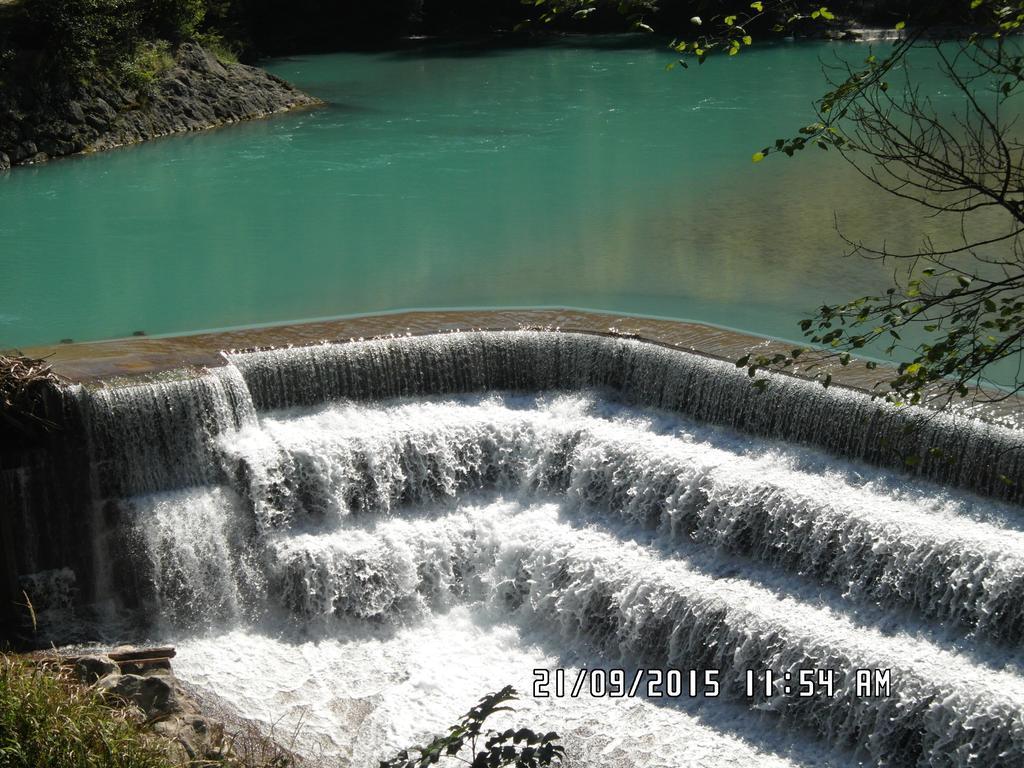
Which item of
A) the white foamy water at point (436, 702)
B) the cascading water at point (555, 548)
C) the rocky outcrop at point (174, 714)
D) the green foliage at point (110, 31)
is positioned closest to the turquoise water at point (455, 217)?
the green foliage at point (110, 31)

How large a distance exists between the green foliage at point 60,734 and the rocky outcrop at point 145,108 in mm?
13718

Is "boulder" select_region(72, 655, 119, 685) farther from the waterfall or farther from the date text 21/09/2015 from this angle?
the waterfall

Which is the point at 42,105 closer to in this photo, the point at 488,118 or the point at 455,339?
the point at 488,118

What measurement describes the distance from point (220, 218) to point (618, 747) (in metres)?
9.53

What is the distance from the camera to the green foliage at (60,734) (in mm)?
4316

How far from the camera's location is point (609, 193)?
1472 centimetres

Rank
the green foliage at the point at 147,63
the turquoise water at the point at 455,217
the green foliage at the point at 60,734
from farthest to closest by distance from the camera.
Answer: the green foliage at the point at 147,63, the turquoise water at the point at 455,217, the green foliage at the point at 60,734

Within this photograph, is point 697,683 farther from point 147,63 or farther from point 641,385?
point 147,63

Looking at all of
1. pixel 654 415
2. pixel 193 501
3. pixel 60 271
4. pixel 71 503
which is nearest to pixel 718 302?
pixel 654 415

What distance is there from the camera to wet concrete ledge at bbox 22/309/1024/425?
841 centimetres

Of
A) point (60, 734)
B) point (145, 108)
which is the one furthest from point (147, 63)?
point (60, 734)

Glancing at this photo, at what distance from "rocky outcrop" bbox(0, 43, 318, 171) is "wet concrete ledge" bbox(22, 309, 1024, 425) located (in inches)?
345

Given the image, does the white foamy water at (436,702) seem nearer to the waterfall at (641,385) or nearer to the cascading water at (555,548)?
the cascading water at (555,548)

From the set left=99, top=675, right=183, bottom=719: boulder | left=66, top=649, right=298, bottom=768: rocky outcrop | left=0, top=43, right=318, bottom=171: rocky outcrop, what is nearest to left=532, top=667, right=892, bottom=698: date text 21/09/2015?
left=66, top=649, right=298, bottom=768: rocky outcrop
